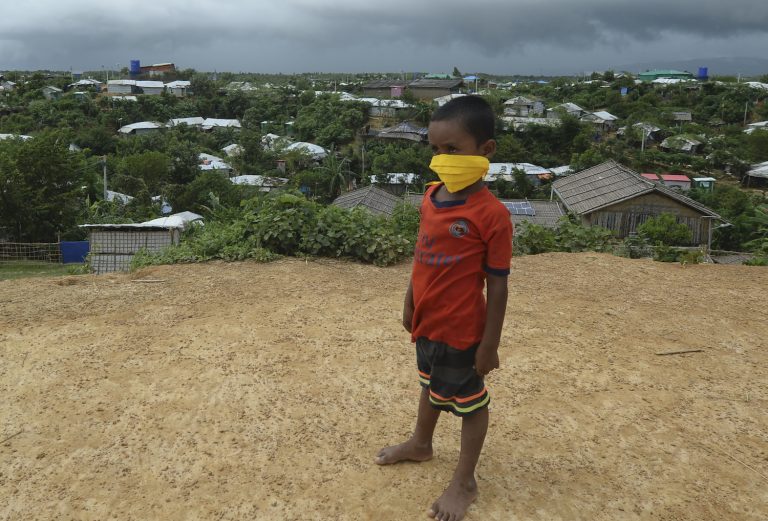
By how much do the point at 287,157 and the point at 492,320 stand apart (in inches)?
1251

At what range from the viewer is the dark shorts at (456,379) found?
225 centimetres

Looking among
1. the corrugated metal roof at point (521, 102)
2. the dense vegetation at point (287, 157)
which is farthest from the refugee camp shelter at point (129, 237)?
the corrugated metal roof at point (521, 102)

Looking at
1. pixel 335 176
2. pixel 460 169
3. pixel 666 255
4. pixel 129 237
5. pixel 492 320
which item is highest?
pixel 460 169

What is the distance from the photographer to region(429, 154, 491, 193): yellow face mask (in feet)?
7.00

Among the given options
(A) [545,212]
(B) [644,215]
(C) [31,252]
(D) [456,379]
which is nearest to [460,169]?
(D) [456,379]

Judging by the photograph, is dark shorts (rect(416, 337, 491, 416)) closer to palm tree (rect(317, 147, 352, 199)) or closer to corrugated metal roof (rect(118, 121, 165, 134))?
palm tree (rect(317, 147, 352, 199))

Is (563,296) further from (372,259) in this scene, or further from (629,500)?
(629,500)

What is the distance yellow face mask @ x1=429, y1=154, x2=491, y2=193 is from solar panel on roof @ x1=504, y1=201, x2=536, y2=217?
16.7 m

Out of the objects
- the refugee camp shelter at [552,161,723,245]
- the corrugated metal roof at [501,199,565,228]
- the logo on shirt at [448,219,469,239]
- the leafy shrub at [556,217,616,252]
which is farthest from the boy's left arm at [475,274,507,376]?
the corrugated metal roof at [501,199,565,228]

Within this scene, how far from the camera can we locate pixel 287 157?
32.9 m

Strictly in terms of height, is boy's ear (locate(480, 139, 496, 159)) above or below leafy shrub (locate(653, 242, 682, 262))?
above

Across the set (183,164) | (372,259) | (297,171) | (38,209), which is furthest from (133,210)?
(372,259)

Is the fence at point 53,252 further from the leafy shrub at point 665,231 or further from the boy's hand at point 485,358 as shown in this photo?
the boy's hand at point 485,358

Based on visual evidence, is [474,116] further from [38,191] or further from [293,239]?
[38,191]
